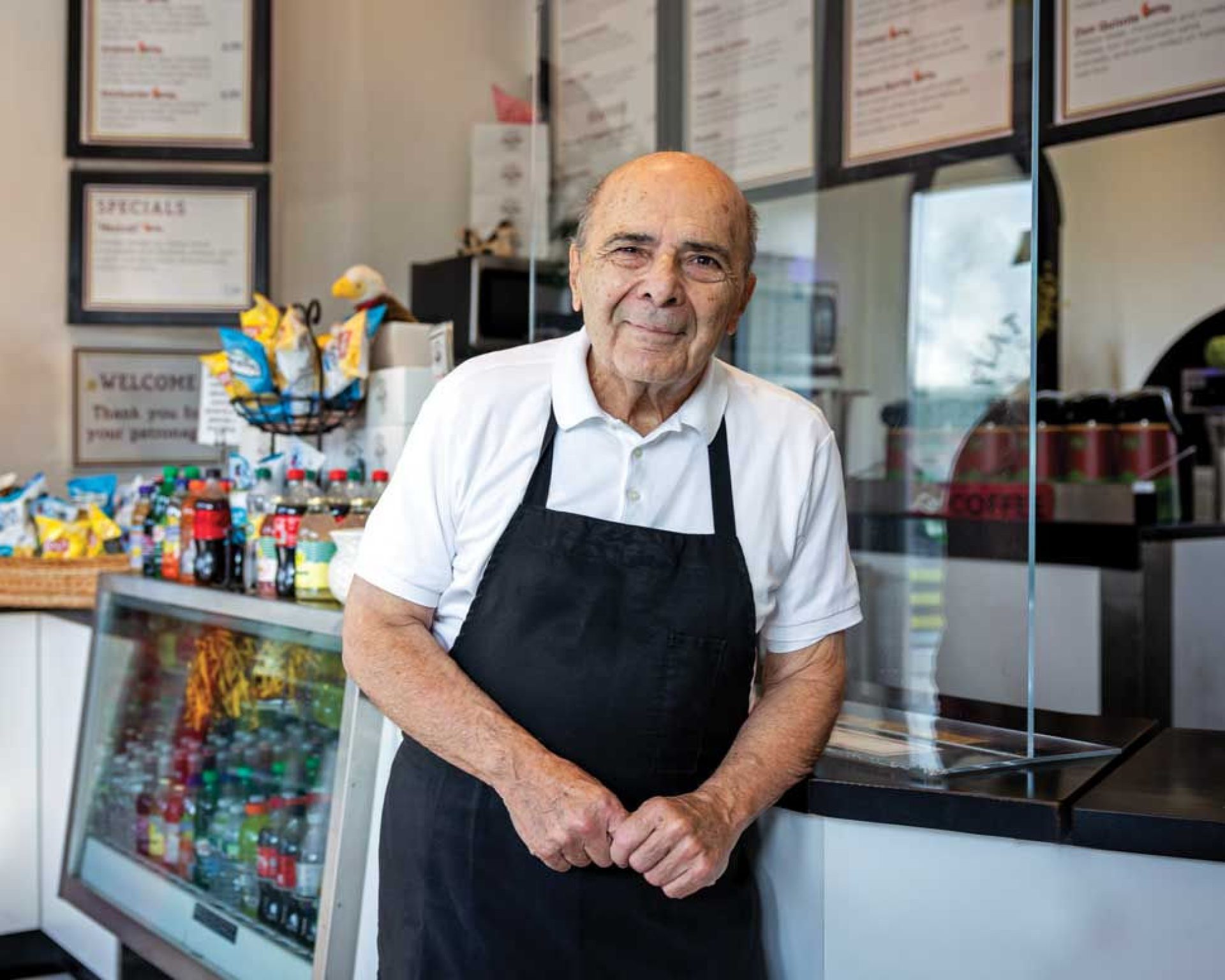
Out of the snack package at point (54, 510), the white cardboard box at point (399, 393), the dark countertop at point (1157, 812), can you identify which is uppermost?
the white cardboard box at point (399, 393)

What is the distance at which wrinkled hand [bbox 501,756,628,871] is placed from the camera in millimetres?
1517

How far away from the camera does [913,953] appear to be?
1.58m

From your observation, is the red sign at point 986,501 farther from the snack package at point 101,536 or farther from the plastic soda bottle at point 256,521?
the snack package at point 101,536

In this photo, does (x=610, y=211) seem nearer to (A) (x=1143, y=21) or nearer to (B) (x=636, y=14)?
(B) (x=636, y=14)

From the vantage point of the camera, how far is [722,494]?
165 cm

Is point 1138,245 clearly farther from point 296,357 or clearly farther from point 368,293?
point 296,357

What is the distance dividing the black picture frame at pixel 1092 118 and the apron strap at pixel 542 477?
1362mm

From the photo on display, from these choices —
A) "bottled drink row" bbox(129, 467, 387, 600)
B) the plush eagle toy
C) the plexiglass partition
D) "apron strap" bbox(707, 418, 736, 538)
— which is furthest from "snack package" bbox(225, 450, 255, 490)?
"apron strap" bbox(707, 418, 736, 538)

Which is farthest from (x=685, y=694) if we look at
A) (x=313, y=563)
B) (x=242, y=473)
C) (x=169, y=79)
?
(x=169, y=79)

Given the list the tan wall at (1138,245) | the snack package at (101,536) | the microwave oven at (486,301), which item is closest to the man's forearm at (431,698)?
the snack package at (101,536)

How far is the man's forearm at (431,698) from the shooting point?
5.14 feet

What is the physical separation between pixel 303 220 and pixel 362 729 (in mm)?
2671

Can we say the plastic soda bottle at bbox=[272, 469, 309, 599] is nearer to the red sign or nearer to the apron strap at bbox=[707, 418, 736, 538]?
the apron strap at bbox=[707, 418, 736, 538]

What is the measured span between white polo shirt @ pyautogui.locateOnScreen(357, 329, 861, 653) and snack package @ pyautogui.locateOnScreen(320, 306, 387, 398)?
1158 millimetres
